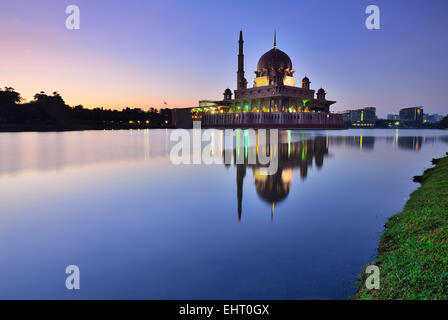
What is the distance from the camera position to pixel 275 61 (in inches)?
3777

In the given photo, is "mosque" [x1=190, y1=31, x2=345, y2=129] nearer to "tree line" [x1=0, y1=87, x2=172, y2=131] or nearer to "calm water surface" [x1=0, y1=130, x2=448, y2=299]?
"tree line" [x1=0, y1=87, x2=172, y2=131]

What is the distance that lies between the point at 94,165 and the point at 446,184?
63.7ft

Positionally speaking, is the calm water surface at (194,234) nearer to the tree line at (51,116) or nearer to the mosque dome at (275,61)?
the tree line at (51,116)

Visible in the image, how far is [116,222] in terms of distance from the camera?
7859mm

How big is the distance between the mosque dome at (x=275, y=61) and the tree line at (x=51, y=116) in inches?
2398

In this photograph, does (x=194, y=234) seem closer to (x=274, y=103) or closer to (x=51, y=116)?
(x=274, y=103)

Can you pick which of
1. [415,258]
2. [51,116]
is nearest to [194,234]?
[415,258]

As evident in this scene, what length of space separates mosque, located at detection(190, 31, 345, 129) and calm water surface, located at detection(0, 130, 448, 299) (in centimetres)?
7683

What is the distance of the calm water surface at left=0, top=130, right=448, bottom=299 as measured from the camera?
4.77 meters

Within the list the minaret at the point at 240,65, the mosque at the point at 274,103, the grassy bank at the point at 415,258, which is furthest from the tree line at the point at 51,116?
the grassy bank at the point at 415,258

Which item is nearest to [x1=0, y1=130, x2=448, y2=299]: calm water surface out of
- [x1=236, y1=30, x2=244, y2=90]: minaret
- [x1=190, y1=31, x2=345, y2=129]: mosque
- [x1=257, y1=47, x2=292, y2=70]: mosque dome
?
[x1=190, y1=31, x2=345, y2=129]: mosque

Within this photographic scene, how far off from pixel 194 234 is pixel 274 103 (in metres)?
89.3
